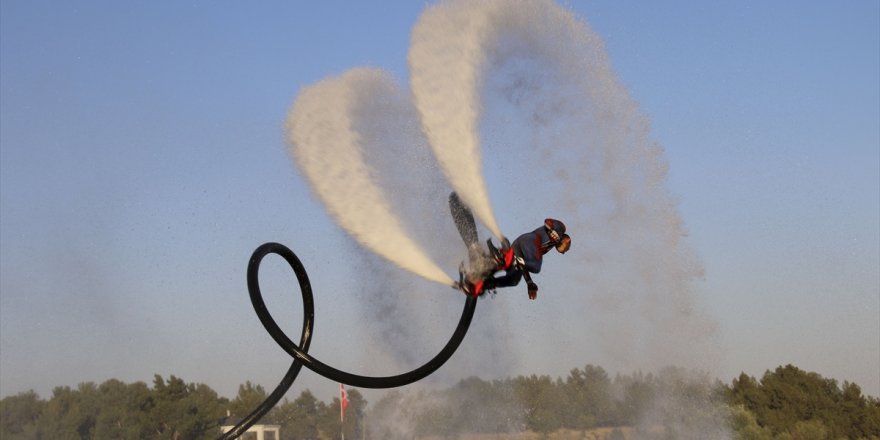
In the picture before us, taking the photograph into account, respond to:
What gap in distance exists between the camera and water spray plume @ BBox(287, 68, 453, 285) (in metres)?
27.1

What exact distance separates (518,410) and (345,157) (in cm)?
2632

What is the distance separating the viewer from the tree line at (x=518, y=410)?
43125 millimetres

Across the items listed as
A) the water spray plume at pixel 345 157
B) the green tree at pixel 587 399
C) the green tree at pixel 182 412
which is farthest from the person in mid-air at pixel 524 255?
the green tree at pixel 182 412

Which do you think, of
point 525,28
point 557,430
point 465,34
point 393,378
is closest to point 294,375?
point 393,378

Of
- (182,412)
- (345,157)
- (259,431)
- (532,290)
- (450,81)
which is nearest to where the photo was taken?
(532,290)

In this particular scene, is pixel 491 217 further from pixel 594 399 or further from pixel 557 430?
pixel 557 430

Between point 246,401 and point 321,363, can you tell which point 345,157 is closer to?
point 321,363

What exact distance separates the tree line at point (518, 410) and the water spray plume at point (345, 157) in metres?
15.3

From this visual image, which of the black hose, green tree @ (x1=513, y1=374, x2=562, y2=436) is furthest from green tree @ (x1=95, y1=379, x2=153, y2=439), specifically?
the black hose

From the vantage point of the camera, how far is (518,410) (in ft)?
169

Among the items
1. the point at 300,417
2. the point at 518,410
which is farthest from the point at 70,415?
the point at 518,410

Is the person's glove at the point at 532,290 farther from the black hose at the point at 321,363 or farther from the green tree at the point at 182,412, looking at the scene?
the green tree at the point at 182,412

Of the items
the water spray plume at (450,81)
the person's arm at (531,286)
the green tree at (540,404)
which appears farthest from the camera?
the green tree at (540,404)

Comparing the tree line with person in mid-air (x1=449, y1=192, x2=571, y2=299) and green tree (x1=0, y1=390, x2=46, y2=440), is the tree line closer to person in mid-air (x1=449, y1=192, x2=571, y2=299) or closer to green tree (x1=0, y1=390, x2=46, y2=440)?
green tree (x1=0, y1=390, x2=46, y2=440)
